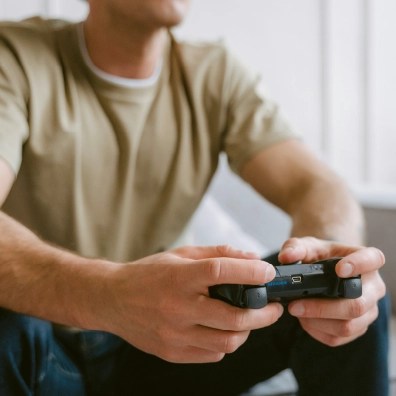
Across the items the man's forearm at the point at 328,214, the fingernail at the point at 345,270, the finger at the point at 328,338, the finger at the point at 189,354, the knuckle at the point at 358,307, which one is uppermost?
the fingernail at the point at 345,270

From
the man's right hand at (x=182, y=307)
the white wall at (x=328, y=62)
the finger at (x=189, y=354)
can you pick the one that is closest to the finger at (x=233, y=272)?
the man's right hand at (x=182, y=307)

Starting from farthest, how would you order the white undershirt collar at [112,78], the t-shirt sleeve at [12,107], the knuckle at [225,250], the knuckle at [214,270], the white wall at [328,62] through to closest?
1. the white wall at [328,62]
2. the white undershirt collar at [112,78]
3. the t-shirt sleeve at [12,107]
4. the knuckle at [225,250]
5. the knuckle at [214,270]

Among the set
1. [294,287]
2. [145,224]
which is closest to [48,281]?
[294,287]

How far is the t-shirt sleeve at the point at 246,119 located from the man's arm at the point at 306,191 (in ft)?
0.06

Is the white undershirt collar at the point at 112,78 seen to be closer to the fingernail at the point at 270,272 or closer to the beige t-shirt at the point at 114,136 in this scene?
the beige t-shirt at the point at 114,136

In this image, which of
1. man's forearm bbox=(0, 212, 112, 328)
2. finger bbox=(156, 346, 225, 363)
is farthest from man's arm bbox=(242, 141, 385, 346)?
man's forearm bbox=(0, 212, 112, 328)

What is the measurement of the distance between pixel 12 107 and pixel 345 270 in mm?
606

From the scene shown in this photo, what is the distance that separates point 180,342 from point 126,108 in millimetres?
556

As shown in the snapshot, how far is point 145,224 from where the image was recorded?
3.61 feet

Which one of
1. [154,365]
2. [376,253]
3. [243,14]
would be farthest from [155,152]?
[243,14]

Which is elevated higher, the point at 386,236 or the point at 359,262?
the point at 359,262

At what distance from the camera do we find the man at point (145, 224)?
653 mm

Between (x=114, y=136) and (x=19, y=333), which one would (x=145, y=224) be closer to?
(x=114, y=136)

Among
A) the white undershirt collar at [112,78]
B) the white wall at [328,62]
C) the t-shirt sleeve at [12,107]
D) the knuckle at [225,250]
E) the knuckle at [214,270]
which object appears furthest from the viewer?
the white wall at [328,62]
